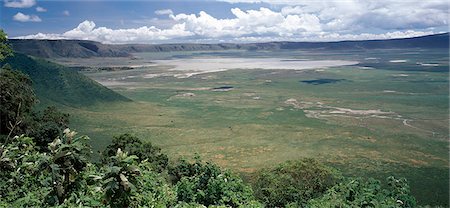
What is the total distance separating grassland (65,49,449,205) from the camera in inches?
1929

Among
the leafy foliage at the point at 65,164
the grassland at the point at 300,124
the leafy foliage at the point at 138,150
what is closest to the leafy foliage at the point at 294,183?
the leafy foliage at the point at 138,150

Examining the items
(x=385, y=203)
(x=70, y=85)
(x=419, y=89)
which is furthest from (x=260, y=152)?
(x=419, y=89)

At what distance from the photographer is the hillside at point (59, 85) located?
85.6 m

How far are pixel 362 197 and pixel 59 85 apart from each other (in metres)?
84.1

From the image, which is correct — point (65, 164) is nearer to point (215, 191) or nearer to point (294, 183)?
point (215, 191)

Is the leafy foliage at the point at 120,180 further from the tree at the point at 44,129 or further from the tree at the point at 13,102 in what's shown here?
the tree at the point at 44,129

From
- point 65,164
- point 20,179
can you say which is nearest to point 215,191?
point 65,164

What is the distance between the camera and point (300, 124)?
72688 millimetres

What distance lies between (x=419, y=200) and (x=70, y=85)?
77768mm

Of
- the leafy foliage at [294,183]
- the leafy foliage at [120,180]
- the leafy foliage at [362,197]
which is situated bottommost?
the leafy foliage at [294,183]

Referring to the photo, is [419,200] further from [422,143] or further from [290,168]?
[422,143]

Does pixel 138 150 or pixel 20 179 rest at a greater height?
pixel 20 179

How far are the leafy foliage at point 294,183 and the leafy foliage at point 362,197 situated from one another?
4192mm

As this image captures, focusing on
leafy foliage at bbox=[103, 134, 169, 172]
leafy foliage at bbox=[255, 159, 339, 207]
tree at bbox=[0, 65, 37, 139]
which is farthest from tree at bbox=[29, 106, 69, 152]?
leafy foliage at bbox=[255, 159, 339, 207]
